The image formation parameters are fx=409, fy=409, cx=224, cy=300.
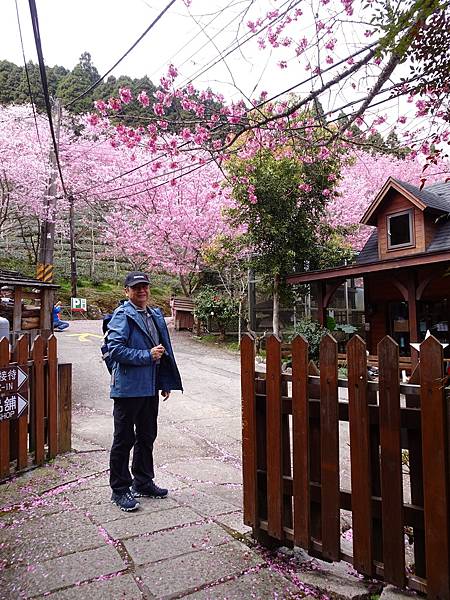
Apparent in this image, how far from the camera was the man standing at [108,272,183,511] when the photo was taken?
2.79 m

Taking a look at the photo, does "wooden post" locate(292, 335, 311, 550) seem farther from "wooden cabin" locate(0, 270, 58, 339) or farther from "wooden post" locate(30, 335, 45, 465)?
"wooden cabin" locate(0, 270, 58, 339)

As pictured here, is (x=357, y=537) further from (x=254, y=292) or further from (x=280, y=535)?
Result: (x=254, y=292)

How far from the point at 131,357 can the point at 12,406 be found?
127 centimetres

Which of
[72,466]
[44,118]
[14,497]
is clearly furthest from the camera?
[44,118]

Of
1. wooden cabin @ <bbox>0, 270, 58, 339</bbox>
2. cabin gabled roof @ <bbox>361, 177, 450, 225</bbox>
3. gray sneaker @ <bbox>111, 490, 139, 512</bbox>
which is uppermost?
cabin gabled roof @ <bbox>361, 177, 450, 225</bbox>

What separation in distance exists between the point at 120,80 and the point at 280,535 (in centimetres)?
3156

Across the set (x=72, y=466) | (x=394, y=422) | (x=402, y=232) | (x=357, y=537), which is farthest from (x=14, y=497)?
(x=402, y=232)

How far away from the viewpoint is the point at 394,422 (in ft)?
5.81

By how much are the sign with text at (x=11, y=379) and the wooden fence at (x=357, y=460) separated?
2.02 metres

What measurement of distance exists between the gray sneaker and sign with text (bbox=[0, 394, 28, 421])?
1104mm

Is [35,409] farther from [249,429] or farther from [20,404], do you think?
[249,429]

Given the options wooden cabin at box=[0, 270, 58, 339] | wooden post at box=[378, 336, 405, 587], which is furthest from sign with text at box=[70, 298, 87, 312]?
wooden post at box=[378, 336, 405, 587]

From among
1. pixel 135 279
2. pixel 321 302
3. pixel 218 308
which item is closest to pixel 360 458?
pixel 135 279

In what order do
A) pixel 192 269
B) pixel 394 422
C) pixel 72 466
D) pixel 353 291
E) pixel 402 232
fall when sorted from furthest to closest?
pixel 192 269 → pixel 353 291 → pixel 402 232 → pixel 72 466 → pixel 394 422
